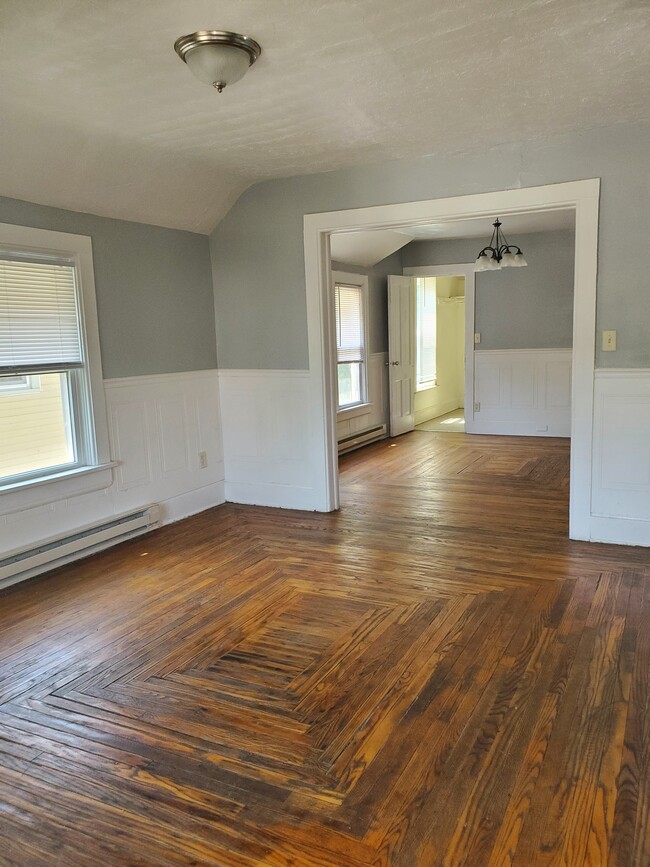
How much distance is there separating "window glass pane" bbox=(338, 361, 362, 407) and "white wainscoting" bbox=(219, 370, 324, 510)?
235 centimetres

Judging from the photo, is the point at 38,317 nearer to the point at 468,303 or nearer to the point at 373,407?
the point at 373,407

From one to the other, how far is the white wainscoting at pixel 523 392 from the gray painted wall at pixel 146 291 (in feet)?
14.2

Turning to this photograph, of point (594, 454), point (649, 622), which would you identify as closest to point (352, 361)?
point (594, 454)

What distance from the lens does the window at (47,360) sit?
3668mm

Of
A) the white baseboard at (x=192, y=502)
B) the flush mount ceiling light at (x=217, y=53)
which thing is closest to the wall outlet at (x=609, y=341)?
the flush mount ceiling light at (x=217, y=53)

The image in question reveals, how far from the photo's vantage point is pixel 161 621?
3.18 metres

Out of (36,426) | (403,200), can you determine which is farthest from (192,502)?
(403,200)

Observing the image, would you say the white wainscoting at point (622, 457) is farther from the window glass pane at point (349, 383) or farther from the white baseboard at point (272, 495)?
the window glass pane at point (349, 383)

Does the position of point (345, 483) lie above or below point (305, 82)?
below

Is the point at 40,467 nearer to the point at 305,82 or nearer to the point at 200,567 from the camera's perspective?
the point at 200,567

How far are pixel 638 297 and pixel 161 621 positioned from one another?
3.21 meters

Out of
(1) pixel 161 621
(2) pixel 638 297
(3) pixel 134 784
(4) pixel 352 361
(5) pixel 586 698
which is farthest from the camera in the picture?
(4) pixel 352 361

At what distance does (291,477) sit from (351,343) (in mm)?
2889

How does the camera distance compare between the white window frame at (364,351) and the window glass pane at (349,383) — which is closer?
the white window frame at (364,351)
